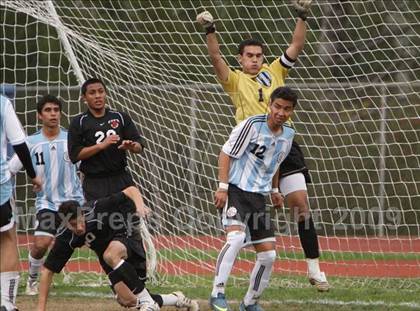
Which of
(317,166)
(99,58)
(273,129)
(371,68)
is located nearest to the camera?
(273,129)

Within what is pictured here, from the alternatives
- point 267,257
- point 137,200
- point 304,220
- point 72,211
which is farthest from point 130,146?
point 304,220

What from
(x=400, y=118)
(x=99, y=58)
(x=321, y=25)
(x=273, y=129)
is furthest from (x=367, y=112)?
(x=273, y=129)

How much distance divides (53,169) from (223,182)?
253 centimetres

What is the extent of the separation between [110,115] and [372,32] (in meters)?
4.25

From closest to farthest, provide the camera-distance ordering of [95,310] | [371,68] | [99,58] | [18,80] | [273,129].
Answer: [273,129], [95,310], [99,58], [371,68], [18,80]

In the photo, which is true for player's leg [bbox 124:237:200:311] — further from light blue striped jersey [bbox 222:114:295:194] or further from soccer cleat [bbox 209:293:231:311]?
light blue striped jersey [bbox 222:114:295:194]

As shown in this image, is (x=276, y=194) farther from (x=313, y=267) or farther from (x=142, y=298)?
(x=142, y=298)

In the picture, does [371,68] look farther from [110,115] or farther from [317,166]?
[110,115]

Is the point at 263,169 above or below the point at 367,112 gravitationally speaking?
below

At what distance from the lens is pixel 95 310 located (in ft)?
28.7

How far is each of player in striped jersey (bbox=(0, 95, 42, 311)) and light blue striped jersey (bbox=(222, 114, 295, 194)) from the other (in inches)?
60.4

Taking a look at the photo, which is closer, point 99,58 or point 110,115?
point 110,115

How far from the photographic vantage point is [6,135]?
7152mm

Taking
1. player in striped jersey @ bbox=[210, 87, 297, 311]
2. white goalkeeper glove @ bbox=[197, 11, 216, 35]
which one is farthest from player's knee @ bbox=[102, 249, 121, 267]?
white goalkeeper glove @ bbox=[197, 11, 216, 35]
